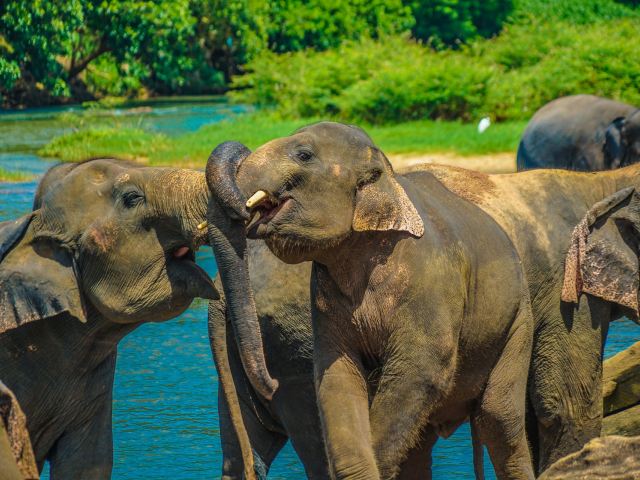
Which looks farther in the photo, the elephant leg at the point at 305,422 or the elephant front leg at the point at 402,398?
the elephant leg at the point at 305,422

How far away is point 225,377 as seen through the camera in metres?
3.48

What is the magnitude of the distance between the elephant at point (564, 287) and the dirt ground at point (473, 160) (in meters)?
9.99

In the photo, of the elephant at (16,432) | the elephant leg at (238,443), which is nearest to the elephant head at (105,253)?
the elephant leg at (238,443)

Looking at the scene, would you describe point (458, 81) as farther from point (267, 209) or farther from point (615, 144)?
point (267, 209)

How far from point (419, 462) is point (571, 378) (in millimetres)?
732

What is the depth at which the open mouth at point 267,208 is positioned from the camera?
2.81 m

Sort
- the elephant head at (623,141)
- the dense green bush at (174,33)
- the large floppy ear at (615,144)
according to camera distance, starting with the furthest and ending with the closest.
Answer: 1. the dense green bush at (174,33)
2. the large floppy ear at (615,144)
3. the elephant head at (623,141)

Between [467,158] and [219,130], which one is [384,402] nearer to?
[467,158]

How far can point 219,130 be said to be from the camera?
17.7 m

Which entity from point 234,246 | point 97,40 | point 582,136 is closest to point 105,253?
point 234,246

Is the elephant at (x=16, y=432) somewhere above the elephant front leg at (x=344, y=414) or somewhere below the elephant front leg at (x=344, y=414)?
above

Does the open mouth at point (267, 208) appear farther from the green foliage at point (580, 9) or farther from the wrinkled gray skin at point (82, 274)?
the green foliage at point (580, 9)

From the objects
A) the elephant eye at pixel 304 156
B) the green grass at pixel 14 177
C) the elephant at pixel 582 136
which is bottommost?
the green grass at pixel 14 177

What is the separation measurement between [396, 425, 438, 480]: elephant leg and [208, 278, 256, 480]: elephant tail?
69 cm
